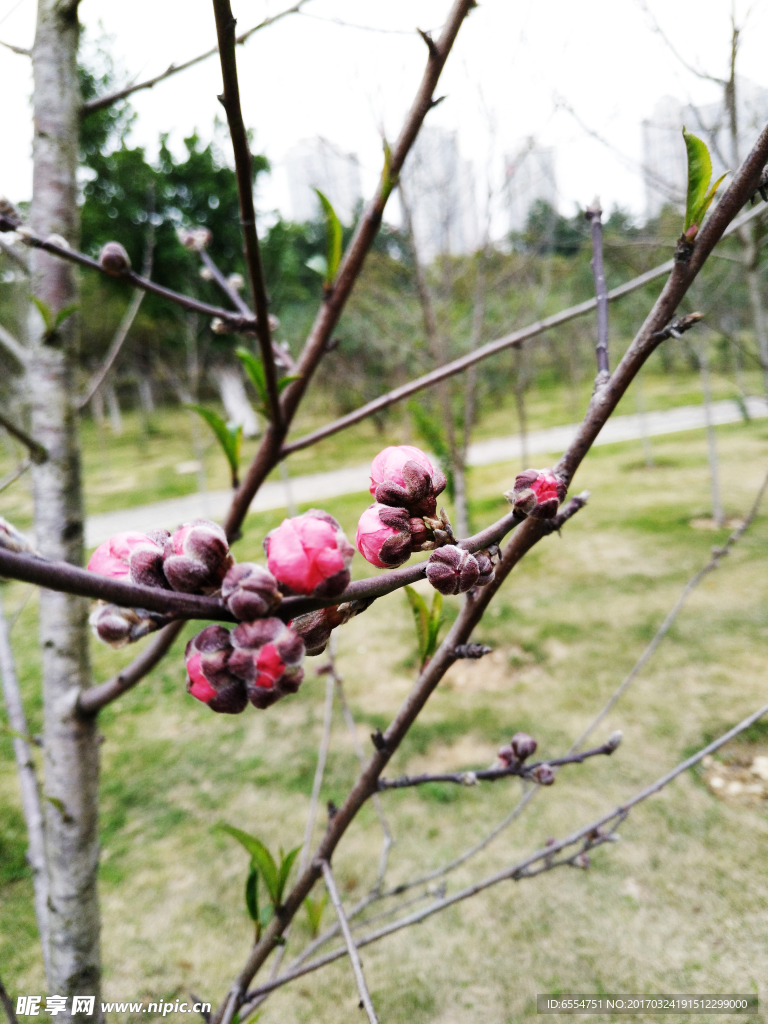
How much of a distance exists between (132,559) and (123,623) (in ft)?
0.23

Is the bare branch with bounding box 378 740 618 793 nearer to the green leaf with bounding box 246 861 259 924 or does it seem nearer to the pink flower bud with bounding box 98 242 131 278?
the green leaf with bounding box 246 861 259 924

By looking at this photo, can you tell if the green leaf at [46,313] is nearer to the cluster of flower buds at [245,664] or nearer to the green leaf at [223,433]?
the green leaf at [223,433]

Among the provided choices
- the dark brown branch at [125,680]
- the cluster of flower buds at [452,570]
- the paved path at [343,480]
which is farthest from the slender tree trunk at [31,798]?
the paved path at [343,480]

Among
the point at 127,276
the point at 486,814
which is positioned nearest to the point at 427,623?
the point at 127,276

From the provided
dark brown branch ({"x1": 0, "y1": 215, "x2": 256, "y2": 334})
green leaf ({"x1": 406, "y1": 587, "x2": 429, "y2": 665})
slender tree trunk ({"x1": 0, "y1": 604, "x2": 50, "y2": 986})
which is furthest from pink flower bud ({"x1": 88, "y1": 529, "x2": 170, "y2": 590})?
slender tree trunk ({"x1": 0, "y1": 604, "x2": 50, "y2": 986})

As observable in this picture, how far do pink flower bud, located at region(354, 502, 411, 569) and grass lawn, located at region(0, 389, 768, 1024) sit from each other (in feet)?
11.1

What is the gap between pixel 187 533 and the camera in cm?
57

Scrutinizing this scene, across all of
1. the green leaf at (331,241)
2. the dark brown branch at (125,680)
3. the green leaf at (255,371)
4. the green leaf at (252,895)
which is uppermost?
the green leaf at (331,241)

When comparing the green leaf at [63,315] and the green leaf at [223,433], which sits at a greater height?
the green leaf at [63,315]

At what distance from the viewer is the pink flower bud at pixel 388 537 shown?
668mm

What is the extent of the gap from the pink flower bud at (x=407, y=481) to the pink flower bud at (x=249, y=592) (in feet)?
0.65

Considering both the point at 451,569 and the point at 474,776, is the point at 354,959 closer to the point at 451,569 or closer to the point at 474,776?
the point at 474,776

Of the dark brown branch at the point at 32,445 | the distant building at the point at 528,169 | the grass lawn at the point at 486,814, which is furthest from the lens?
the distant building at the point at 528,169

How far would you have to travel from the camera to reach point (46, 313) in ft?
4.61
